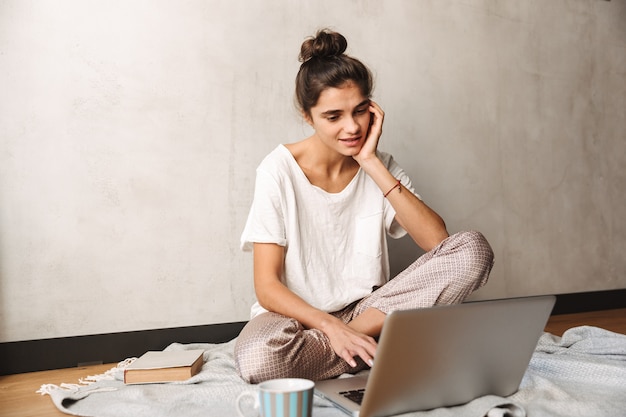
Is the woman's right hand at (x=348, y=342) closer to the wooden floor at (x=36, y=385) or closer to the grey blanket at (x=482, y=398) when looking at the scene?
the grey blanket at (x=482, y=398)

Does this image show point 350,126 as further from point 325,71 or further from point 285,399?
point 285,399

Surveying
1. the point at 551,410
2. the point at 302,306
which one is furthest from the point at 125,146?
the point at 551,410

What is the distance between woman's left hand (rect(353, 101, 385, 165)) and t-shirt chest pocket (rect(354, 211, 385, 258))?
19 cm

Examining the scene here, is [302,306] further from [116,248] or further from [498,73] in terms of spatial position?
[498,73]

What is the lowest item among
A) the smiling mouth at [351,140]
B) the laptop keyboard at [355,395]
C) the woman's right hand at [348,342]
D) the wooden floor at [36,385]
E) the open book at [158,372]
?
the wooden floor at [36,385]

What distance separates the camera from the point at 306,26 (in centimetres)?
240

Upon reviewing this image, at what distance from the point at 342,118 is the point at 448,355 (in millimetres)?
827

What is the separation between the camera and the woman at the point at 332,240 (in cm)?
158

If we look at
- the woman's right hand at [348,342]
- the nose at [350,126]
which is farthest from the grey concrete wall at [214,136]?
the woman's right hand at [348,342]

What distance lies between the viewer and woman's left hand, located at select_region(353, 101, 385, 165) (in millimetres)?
1856

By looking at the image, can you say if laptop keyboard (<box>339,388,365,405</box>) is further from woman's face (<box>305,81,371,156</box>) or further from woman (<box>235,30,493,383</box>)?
woman's face (<box>305,81,371,156</box>)

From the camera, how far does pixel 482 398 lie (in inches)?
51.3

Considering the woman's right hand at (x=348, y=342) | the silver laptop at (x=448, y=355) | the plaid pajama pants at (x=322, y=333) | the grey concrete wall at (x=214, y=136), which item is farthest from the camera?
the grey concrete wall at (x=214, y=136)

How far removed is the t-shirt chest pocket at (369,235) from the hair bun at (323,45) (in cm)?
52
